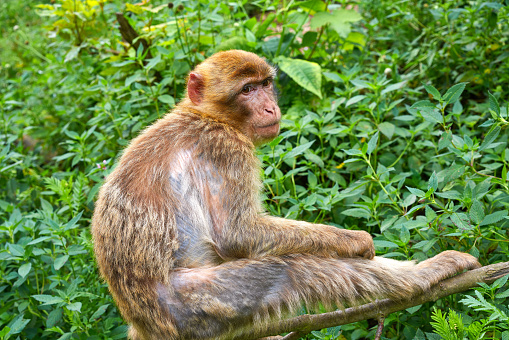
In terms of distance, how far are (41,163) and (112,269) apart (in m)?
4.76

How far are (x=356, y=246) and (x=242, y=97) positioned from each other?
162 cm

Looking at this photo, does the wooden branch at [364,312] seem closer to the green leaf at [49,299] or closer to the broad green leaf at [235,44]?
the green leaf at [49,299]

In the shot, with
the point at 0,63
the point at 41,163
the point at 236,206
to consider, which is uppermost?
the point at 236,206

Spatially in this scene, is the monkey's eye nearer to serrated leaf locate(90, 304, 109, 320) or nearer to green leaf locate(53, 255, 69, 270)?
green leaf locate(53, 255, 69, 270)

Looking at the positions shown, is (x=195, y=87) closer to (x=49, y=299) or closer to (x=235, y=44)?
(x=235, y=44)

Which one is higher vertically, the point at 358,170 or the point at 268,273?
the point at 268,273

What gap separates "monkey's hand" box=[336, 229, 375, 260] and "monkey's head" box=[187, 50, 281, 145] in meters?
1.14

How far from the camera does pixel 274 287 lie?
3.62m

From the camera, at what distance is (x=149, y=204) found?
147 inches

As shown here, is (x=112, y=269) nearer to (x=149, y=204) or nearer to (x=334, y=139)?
(x=149, y=204)

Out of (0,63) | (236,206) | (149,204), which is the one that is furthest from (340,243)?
(0,63)

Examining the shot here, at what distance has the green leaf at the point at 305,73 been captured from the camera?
6.03 metres

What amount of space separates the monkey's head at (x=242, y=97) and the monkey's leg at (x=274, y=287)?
4.06 ft

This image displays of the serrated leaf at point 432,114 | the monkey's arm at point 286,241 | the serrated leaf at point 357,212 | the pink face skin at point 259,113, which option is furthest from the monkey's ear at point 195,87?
the serrated leaf at point 432,114
